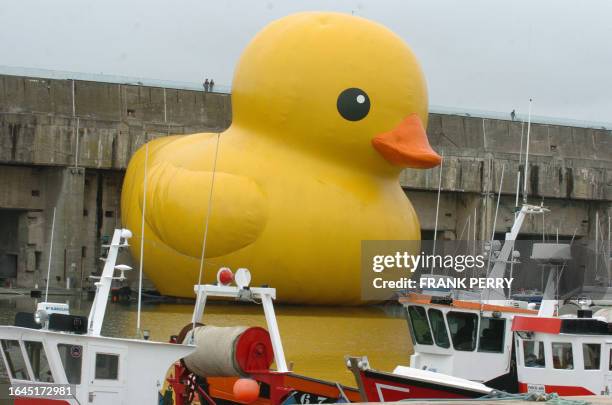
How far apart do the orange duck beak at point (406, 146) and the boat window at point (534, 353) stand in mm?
9112

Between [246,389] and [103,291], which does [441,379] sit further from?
[103,291]

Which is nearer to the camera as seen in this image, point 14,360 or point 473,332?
point 14,360

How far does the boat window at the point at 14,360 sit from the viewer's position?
11625 mm

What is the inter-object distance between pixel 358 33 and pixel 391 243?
14.2 feet

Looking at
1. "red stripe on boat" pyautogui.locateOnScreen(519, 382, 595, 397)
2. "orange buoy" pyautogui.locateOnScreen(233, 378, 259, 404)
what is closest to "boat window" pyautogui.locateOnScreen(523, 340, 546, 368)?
"red stripe on boat" pyautogui.locateOnScreen(519, 382, 595, 397)

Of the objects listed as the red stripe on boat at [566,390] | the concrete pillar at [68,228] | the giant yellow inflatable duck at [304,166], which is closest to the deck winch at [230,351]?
the red stripe on boat at [566,390]

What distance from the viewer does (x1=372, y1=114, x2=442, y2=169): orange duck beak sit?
2241cm

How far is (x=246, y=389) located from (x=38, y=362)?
2.23 metres

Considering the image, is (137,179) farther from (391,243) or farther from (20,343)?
(20,343)

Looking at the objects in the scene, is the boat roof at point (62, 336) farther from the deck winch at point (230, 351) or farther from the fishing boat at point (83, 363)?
the deck winch at point (230, 351)

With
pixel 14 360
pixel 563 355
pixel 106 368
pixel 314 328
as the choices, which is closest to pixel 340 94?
pixel 314 328

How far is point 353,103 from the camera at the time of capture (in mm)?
22469

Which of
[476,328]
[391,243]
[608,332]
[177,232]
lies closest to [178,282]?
[177,232]

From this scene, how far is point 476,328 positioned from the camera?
14.4m
